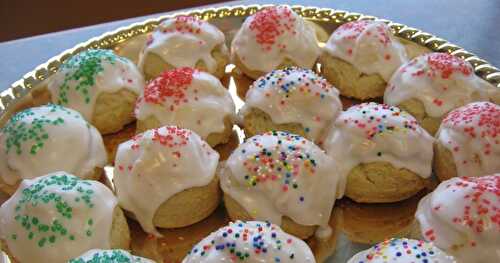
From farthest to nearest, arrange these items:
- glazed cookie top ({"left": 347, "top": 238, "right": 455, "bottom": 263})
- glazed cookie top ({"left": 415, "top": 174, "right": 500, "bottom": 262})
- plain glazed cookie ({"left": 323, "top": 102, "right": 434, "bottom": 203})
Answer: plain glazed cookie ({"left": 323, "top": 102, "right": 434, "bottom": 203}), glazed cookie top ({"left": 415, "top": 174, "right": 500, "bottom": 262}), glazed cookie top ({"left": 347, "top": 238, "right": 455, "bottom": 263})

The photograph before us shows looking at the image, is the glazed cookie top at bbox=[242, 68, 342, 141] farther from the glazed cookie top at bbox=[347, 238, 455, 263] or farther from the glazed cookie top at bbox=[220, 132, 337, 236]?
the glazed cookie top at bbox=[347, 238, 455, 263]

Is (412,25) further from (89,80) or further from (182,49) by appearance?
(89,80)

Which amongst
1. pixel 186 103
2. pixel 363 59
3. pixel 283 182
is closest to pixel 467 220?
pixel 283 182

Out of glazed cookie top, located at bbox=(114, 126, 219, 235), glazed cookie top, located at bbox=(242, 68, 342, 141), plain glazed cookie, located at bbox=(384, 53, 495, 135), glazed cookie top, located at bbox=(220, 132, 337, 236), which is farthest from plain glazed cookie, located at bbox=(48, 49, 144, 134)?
plain glazed cookie, located at bbox=(384, 53, 495, 135)

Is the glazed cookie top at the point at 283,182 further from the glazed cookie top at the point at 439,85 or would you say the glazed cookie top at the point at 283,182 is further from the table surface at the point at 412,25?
the table surface at the point at 412,25

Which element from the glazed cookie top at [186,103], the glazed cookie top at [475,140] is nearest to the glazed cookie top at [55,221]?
the glazed cookie top at [186,103]

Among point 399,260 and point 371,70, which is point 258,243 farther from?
point 371,70
